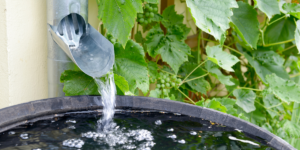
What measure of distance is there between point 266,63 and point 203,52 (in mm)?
558

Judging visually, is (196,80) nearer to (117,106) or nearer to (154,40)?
(154,40)

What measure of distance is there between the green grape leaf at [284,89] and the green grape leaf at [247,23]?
22 centimetres

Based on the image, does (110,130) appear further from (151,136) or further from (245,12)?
(245,12)

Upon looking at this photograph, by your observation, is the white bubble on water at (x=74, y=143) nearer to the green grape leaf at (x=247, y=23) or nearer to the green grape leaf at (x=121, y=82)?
the green grape leaf at (x=121, y=82)

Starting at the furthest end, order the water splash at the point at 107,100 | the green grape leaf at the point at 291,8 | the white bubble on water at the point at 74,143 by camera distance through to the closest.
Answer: the green grape leaf at the point at 291,8, the water splash at the point at 107,100, the white bubble on water at the point at 74,143

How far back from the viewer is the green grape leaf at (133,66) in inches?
36.6

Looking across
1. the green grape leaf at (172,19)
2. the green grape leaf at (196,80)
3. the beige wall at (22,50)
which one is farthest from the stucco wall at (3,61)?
the green grape leaf at (196,80)

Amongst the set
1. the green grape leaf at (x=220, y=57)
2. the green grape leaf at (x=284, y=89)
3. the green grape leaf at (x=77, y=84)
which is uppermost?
the green grape leaf at (x=220, y=57)

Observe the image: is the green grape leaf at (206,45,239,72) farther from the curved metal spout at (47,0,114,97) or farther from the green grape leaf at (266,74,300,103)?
the curved metal spout at (47,0,114,97)

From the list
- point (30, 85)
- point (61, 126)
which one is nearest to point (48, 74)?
point (30, 85)

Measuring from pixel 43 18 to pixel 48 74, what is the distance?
22 cm

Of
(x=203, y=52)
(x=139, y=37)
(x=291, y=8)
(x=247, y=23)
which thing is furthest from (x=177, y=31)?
(x=203, y=52)

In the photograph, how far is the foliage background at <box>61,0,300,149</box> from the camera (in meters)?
0.84

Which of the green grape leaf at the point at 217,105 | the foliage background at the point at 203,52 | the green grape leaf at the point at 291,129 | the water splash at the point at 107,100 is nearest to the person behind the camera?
the water splash at the point at 107,100
